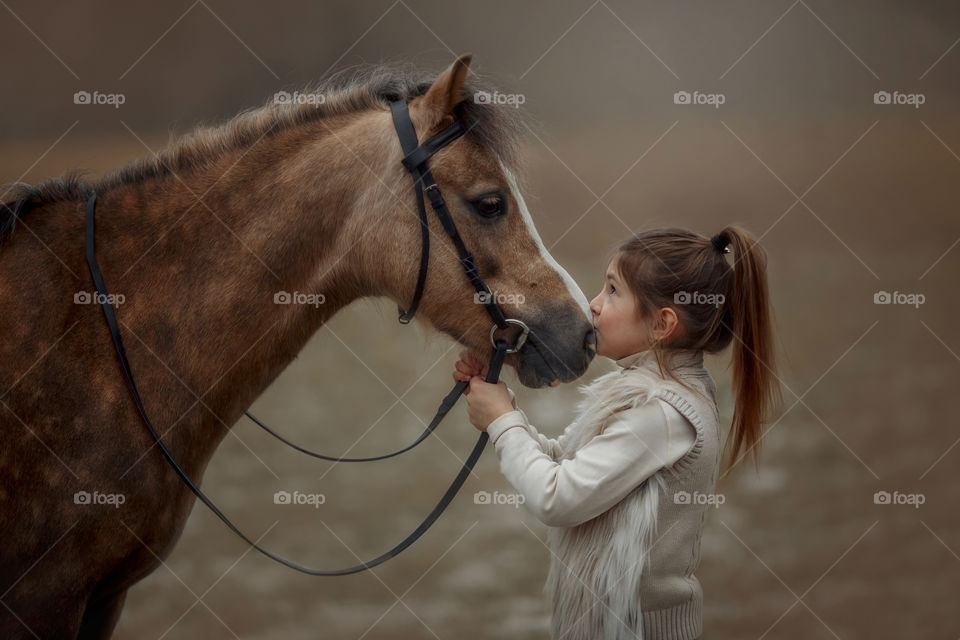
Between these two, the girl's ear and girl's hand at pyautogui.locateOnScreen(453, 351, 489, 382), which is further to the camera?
girl's hand at pyautogui.locateOnScreen(453, 351, 489, 382)

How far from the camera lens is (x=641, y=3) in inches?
376

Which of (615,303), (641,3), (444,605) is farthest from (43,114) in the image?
(615,303)

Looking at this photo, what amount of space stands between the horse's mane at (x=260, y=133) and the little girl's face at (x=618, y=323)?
19.7 inches

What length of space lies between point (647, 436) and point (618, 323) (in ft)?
1.22

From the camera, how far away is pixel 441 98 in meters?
2.25

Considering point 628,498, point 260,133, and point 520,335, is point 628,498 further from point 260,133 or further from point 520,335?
point 260,133

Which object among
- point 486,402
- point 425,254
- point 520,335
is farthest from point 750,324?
point 425,254

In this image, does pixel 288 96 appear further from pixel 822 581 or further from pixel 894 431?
pixel 894 431

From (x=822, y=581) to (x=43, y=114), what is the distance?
9.54 metres

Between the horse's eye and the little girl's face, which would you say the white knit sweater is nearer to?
the little girl's face

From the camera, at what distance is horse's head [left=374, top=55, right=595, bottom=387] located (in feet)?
7.25

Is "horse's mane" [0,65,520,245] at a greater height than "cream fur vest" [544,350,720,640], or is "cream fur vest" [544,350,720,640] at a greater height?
"horse's mane" [0,65,520,245]

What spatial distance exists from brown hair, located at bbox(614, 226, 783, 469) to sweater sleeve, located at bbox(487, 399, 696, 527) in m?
0.19

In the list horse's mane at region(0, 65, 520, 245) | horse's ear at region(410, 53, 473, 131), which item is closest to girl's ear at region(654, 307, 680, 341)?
horse's mane at region(0, 65, 520, 245)
